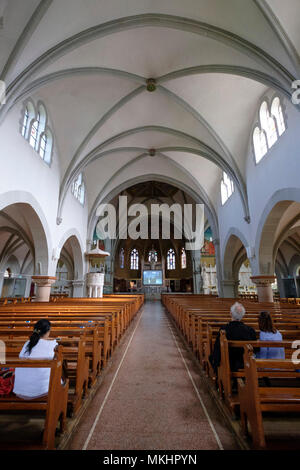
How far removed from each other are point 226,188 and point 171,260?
17934 millimetres

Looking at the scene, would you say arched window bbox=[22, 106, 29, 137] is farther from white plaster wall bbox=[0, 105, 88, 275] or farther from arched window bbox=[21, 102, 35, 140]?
white plaster wall bbox=[0, 105, 88, 275]

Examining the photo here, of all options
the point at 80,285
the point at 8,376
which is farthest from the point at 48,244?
the point at 8,376

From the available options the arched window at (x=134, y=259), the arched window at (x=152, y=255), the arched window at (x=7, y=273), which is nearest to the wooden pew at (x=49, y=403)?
the arched window at (x=7, y=273)

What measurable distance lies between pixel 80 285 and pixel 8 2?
41.0 feet

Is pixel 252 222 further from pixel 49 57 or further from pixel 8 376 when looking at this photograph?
pixel 8 376

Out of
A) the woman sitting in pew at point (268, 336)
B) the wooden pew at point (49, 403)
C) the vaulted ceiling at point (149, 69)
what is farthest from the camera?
the vaulted ceiling at point (149, 69)

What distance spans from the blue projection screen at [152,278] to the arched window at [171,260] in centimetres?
252

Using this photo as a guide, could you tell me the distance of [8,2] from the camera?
18.0 feet

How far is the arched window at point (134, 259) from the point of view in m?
30.4

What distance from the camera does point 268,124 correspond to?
354 inches

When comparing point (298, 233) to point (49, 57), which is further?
point (298, 233)

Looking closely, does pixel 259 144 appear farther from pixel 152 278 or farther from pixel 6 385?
pixel 152 278

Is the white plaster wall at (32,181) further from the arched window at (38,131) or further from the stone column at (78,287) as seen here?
the stone column at (78,287)

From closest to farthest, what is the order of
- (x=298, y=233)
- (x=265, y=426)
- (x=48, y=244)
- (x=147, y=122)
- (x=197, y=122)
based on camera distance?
1. (x=265, y=426)
2. (x=48, y=244)
3. (x=197, y=122)
4. (x=147, y=122)
5. (x=298, y=233)
